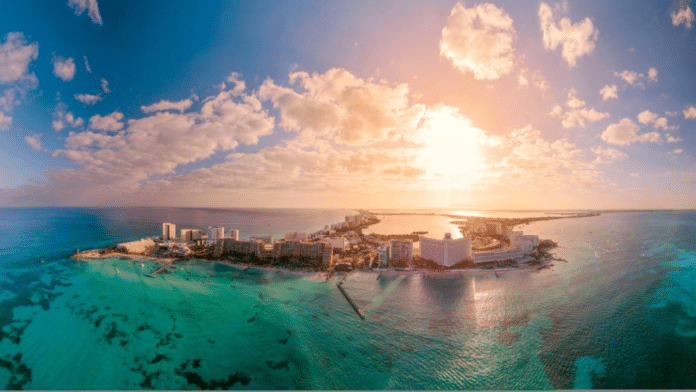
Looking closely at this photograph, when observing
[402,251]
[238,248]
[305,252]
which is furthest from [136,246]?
[402,251]

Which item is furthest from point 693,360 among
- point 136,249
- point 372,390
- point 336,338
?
point 136,249

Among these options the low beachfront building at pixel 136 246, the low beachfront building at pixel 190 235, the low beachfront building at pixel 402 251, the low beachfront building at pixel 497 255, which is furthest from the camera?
the low beachfront building at pixel 190 235

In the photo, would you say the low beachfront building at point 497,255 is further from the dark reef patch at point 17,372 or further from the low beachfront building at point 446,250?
the dark reef patch at point 17,372

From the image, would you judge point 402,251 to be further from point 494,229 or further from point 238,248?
point 494,229

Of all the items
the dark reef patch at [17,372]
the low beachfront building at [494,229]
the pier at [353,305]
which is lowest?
the dark reef patch at [17,372]

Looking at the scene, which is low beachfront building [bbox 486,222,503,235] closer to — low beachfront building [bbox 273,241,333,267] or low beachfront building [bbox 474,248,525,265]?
low beachfront building [bbox 474,248,525,265]

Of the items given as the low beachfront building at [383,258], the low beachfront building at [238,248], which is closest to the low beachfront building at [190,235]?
the low beachfront building at [238,248]

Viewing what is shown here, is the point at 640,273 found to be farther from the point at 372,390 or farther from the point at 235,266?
the point at 235,266
